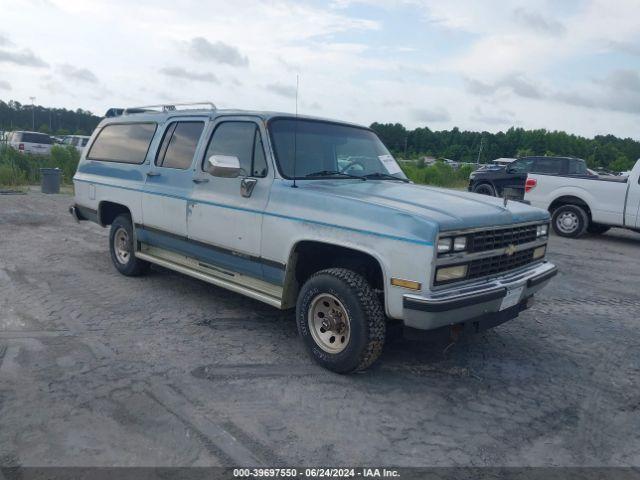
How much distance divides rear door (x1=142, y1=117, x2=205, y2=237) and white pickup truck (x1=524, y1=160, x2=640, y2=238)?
331 inches

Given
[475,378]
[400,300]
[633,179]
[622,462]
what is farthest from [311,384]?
[633,179]

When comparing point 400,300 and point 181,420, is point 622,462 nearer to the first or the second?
point 400,300

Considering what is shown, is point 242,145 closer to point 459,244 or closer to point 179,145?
point 179,145

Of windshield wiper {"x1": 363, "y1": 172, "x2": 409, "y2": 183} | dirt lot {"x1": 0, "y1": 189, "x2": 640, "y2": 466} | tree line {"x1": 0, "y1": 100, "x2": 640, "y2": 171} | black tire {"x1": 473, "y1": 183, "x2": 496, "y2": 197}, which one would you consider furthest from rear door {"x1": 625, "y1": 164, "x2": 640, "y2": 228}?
tree line {"x1": 0, "y1": 100, "x2": 640, "y2": 171}

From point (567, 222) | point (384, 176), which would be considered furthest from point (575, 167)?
point (384, 176)

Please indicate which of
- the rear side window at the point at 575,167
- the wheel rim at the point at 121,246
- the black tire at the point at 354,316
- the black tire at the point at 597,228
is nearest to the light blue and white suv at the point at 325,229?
the black tire at the point at 354,316

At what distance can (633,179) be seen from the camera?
34.1 feet

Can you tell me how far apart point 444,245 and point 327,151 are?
180 centimetres

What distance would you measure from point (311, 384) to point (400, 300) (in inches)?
37.0

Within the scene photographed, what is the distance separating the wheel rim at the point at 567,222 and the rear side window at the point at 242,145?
8971 mm

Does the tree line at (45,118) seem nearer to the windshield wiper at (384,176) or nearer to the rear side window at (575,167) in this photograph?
the rear side window at (575,167)

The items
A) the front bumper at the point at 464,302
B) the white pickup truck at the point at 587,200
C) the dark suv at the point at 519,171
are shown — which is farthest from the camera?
the dark suv at the point at 519,171

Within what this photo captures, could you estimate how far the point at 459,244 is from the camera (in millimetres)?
3580

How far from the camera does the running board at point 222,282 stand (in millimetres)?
4434
